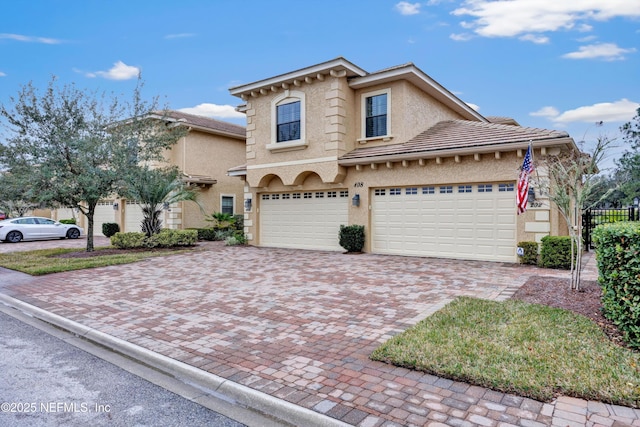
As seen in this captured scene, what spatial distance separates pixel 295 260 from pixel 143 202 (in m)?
7.46

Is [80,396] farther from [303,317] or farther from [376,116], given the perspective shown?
[376,116]

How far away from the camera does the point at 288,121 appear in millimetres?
15828

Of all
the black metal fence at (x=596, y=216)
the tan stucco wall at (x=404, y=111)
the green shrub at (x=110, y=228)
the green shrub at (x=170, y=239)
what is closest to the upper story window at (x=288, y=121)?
the tan stucco wall at (x=404, y=111)

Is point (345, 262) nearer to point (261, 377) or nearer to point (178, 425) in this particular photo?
point (261, 377)

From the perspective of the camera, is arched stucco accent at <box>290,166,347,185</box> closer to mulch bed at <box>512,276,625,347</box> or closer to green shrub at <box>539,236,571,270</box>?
green shrub at <box>539,236,571,270</box>

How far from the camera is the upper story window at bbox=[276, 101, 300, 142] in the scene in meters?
15.6

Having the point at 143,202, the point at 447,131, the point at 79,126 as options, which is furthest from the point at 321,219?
the point at 79,126

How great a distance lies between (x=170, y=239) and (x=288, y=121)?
693 cm

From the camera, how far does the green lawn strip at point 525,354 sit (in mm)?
3594

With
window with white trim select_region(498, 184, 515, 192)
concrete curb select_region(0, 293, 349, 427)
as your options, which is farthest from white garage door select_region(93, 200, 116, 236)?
window with white trim select_region(498, 184, 515, 192)

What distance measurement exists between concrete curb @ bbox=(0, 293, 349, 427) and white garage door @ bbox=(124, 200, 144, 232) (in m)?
17.7

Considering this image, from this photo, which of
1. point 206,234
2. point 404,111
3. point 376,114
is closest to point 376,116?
point 376,114

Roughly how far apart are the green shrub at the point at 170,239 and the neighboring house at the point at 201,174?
2782mm

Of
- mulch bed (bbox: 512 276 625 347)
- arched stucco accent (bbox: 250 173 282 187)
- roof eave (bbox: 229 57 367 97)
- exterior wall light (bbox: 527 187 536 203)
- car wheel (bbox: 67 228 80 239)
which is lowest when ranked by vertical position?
mulch bed (bbox: 512 276 625 347)
